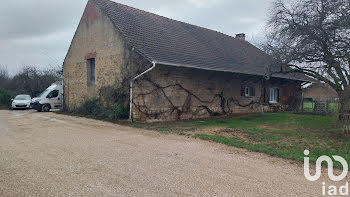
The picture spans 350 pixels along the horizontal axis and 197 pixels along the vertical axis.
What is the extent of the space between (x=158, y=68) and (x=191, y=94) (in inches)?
108

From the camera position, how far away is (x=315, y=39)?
11.5 meters

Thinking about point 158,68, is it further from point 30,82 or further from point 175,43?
point 30,82

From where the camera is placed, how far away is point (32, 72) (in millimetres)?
31922

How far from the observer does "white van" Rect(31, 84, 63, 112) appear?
19344mm

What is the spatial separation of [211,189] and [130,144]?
13.0ft

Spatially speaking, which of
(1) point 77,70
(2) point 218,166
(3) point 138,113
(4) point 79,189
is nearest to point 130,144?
(2) point 218,166

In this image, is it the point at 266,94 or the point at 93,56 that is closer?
the point at 93,56

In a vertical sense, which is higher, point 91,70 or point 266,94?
point 91,70

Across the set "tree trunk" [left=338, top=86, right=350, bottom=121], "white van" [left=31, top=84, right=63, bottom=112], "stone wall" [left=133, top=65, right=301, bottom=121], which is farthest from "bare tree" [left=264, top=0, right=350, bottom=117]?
"white van" [left=31, top=84, right=63, bottom=112]

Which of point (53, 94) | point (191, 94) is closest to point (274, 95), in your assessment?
point (191, 94)

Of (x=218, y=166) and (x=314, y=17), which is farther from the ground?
(x=314, y=17)

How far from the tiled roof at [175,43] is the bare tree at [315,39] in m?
1.67

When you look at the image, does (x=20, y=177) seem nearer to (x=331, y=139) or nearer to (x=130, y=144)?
(x=130, y=144)

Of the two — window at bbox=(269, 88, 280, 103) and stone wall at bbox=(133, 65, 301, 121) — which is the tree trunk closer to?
stone wall at bbox=(133, 65, 301, 121)
